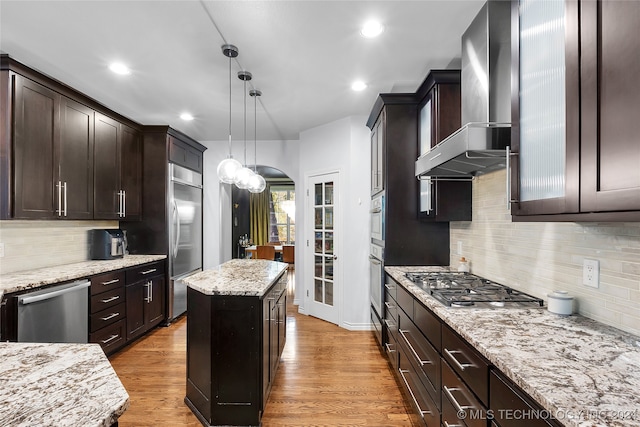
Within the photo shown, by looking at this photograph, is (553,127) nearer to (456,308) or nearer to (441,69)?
(456,308)

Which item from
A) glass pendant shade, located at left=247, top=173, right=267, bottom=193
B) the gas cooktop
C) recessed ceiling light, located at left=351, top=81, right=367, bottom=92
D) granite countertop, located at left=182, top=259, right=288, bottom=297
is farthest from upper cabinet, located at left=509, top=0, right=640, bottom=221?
glass pendant shade, located at left=247, top=173, right=267, bottom=193

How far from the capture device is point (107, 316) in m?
3.19

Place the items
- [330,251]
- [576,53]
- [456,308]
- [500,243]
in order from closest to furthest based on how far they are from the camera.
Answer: [576,53]
[456,308]
[500,243]
[330,251]

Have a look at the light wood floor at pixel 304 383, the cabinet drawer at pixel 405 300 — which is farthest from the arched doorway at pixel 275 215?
the cabinet drawer at pixel 405 300

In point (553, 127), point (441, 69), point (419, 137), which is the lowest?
point (553, 127)

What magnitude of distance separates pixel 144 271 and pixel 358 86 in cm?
312

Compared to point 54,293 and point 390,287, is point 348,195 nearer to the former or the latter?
point 390,287

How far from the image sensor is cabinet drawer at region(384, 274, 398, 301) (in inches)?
108

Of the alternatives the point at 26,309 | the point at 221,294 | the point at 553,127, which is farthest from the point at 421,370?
the point at 26,309

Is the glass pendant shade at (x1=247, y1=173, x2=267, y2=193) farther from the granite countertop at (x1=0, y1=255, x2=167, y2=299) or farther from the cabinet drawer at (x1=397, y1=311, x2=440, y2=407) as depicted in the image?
the cabinet drawer at (x1=397, y1=311, x2=440, y2=407)

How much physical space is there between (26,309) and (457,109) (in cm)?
352

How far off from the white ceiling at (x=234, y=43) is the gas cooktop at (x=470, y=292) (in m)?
1.69

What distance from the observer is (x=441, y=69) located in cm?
273

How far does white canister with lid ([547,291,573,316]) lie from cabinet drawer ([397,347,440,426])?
2.53 ft
